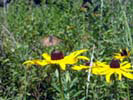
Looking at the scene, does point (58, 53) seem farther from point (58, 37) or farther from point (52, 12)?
point (52, 12)

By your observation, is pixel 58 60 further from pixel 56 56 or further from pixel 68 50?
pixel 68 50

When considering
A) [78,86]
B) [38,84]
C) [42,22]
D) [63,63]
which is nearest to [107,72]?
[63,63]

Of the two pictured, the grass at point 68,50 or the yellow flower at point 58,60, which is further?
the grass at point 68,50

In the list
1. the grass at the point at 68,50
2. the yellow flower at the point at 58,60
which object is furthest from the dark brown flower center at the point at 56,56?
the grass at the point at 68,50

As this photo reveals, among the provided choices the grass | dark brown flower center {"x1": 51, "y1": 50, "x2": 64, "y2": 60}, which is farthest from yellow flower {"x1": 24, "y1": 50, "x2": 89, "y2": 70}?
the grass

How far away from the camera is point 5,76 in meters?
2.04

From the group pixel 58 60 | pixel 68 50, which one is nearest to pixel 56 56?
pixel 58 60

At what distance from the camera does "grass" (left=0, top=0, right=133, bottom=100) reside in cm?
167

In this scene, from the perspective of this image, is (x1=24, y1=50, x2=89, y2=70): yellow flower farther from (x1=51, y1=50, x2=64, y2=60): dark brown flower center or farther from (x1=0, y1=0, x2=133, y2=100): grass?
(x1=0, y1=0, x2=133, y2=100): grass

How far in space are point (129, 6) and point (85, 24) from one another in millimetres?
474

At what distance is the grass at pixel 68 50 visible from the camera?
1.67 m

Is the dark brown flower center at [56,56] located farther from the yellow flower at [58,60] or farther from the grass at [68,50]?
the grass at [68,50]

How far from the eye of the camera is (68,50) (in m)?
2.29

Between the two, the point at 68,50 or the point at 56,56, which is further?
the point at 68,50
